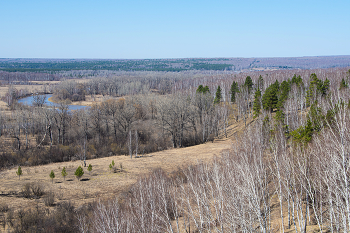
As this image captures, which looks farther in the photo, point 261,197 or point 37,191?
point 37,191

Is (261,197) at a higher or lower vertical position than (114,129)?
higher

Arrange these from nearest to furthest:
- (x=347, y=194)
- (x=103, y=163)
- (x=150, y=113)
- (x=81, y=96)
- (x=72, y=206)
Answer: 1. (x=347, y=194)
2. (x=72, y=206)
3. (x=103, y=163)
4. (x=150, y=113)
5. (x=81, y=96)

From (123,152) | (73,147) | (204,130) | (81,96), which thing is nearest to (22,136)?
(73,147)

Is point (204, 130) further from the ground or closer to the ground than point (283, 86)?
closer to the ground

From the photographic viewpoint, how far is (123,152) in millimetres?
39812

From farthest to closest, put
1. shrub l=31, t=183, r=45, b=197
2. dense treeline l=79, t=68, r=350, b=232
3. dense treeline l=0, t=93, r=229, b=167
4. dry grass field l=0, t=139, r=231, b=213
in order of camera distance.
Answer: dense treeline l=0, t=93, r=229, b=167 → shrub l=31, t=183, r=45, b=197 → dry grass field l=0, t=139, r=231, b=213 → dense treeline l=79, t=68, r=350, b=232

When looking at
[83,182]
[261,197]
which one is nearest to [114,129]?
[83,182]

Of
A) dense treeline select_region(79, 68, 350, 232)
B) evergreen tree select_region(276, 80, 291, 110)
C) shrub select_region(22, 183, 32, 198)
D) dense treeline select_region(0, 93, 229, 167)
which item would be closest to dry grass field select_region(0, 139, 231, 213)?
shrub select_region(22, 183, 32, 198)

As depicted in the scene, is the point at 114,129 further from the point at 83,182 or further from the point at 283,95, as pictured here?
the point at 283,95

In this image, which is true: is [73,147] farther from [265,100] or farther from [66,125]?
[265,100]

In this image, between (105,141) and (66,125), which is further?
(66,125)

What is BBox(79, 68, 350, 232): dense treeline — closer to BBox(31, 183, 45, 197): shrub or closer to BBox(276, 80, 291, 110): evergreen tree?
BBox(31, 183, 45, 197): shrub

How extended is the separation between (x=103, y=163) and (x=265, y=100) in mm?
37526

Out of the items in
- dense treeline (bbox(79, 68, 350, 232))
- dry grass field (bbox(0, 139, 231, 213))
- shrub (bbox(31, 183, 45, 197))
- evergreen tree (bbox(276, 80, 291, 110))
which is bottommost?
dry grass field (bbox(0, 139, 231, 213))
